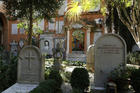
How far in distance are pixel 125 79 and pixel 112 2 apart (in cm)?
603

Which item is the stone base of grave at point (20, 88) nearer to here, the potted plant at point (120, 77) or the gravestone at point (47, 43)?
the potted plant at point (120, 77)

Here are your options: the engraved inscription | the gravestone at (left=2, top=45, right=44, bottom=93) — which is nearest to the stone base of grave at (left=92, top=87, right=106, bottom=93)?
the engraved inscription

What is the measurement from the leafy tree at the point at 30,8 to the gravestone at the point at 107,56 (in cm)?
450

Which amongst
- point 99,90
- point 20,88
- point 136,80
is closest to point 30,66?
point 20,88

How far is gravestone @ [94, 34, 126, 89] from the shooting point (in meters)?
5.34

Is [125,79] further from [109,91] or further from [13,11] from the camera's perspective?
[13,11]

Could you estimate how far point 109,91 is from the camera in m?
4.62

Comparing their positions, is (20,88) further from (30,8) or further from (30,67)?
(30,8)

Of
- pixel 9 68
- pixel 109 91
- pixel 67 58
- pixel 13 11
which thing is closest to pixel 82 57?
pixel 67 58

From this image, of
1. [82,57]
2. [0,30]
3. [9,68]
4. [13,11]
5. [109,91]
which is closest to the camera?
[109,91]

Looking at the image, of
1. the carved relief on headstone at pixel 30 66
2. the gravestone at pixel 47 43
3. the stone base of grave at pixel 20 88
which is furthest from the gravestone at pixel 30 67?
the gravestone at pixel 47 43

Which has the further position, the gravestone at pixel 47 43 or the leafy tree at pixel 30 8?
the gravestone at pixel 47 43

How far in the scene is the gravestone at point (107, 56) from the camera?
5.34 meters

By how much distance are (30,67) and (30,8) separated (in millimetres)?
4046
